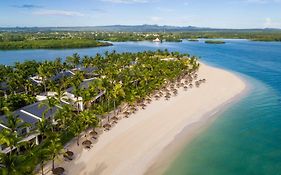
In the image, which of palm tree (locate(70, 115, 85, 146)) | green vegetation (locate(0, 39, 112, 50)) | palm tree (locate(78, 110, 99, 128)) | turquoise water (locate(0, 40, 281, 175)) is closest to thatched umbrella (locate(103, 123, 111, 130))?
palm tree (locate(78, 110, 99, 128))

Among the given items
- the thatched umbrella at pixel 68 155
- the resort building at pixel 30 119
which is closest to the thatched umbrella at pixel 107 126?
the resort building at pixel 30 119

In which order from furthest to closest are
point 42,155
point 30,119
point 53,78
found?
point 53,78 → point 30,119 → point 42,155

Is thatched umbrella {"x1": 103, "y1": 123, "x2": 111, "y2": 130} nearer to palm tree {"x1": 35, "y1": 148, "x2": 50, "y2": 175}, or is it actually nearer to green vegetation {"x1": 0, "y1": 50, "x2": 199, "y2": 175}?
green vegetation {"x1": 0, "y1": 50, "x2": 199, "y2": 175}

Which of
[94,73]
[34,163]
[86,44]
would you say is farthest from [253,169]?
[86,44]

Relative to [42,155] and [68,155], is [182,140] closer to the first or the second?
[68,155]

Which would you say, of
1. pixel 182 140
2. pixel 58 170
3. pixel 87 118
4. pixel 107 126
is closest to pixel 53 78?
pixel 107 126
